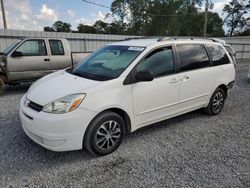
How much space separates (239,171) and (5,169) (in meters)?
3.11

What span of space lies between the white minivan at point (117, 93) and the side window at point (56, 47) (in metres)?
3.65

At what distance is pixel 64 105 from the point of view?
2.74 meters

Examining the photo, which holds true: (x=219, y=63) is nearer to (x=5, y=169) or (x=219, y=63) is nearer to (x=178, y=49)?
(x=178, y=49)

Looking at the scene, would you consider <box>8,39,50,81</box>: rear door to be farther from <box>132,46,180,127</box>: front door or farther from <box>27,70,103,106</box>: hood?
<box>132,46,180,127</box>: front door

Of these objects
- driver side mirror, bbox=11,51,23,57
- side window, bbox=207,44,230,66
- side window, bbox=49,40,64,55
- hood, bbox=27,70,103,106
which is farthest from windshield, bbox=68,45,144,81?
side window, bbox=49,40,64,55

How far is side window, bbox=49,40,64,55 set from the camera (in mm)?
7126

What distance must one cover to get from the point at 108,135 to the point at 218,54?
129 inches

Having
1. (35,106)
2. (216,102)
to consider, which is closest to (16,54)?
(35,106)

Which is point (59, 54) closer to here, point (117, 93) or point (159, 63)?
point (159, 63)

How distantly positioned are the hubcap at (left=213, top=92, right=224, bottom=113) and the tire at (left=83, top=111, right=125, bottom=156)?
260 centimetres

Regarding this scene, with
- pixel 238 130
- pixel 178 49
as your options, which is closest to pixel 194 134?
pixel 238 130

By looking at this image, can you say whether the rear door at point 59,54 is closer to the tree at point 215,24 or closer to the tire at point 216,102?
the tire at point 216,102

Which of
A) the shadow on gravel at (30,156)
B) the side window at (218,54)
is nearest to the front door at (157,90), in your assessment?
the shadow on gravel at (30,156)

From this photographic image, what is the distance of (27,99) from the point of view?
314 centimetres
